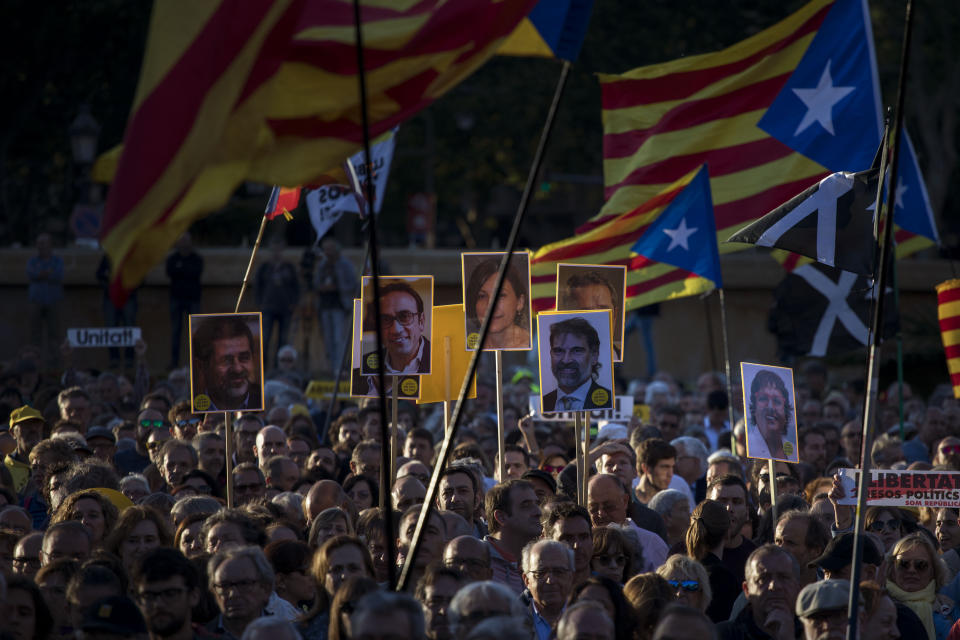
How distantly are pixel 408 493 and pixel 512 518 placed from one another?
95cm

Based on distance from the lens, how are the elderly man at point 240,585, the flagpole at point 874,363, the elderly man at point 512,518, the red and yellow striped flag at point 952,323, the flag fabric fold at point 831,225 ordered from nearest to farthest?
the flagpole at point 874,363 → the elderly man at point 240,585 → the elderly man at point 512,518 → the flag fabric fold at point 831,225 → the red and yellow striped flag at point 952,323

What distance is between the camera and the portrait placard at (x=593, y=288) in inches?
408

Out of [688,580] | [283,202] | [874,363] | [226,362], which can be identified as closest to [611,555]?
[688,580]

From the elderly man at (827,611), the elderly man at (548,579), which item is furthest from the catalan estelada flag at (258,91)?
the elderly man at (827,611)

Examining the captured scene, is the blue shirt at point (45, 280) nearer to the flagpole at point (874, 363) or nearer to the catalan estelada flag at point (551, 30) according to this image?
the catalan estelada flag at point (551, 30)

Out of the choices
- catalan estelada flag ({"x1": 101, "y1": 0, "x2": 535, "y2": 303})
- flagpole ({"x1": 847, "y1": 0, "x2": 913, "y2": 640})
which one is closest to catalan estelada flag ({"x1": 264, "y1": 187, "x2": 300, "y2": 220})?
catalan estelada flag ({"x1": 101, "y1": 0, "x2": 535, "y2": 303})

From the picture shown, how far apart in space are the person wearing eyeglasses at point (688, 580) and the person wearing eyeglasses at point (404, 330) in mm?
3274

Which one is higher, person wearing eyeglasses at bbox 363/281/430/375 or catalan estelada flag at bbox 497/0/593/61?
catalan estelada flag at bbox 497/0/593/61

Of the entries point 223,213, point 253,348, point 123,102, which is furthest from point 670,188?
point 223,213

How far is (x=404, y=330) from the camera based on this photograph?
32.1 ft

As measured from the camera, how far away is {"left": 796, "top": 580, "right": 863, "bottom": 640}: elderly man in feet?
19.4

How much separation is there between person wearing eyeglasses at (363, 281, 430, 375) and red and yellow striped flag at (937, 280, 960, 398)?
4359 millimetres

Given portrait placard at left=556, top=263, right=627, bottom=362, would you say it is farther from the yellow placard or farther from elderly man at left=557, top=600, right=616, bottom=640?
elderly man at left=557, top=600, right=616, bottom=640

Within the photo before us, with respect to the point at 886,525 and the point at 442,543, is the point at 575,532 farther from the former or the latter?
the point at 886,525
